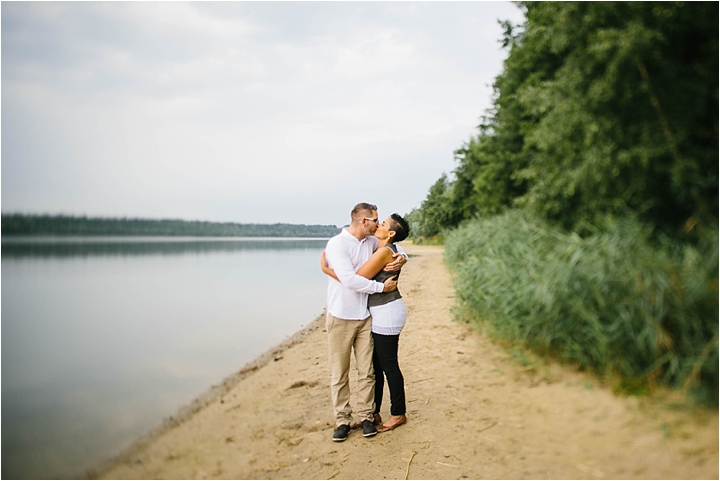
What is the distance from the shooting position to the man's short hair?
3.15 m

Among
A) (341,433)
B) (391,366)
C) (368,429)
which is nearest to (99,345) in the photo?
(341,433)

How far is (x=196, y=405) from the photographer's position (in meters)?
5.12

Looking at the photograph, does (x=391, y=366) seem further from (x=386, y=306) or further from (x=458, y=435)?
(x=458, y=435)

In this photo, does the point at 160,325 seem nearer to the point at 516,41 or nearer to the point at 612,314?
the point at 612,314

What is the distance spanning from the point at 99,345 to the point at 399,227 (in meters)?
6.00

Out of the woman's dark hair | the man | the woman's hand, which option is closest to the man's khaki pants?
the man

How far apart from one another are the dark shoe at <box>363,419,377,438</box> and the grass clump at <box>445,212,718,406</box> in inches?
76.4

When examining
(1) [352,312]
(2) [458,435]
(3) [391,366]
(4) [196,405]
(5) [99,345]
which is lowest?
(4) [196,405]

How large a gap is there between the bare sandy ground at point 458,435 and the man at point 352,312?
24cm

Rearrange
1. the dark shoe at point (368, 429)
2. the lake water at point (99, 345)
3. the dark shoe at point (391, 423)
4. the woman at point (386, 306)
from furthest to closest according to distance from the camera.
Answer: the lake water at point (99, 345), the dark shoe at point (391, 423), the dark shoe at point (368, 429), the woman at point (386, 306)

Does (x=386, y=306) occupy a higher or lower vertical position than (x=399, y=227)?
lower

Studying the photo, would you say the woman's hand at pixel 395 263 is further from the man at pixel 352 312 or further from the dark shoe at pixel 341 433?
the dark shoe at pixel 341 433

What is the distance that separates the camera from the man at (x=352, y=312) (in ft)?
10.0

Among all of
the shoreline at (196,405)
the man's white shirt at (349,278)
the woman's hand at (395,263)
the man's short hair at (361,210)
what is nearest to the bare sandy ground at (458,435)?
the shoreline at (196,405)
